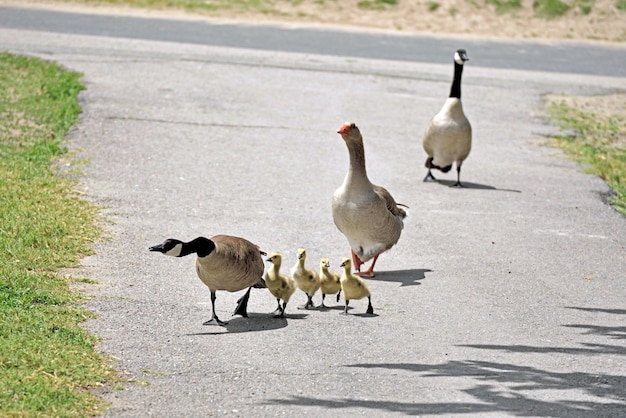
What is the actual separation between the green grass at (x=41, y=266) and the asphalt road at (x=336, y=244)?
0.76 feet

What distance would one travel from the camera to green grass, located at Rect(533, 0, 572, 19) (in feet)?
88.4

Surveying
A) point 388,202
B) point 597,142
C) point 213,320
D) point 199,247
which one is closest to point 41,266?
point 213,320

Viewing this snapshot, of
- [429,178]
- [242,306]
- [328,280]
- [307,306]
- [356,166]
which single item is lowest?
[429,178]

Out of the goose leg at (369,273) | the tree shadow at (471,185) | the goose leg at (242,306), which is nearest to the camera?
the goose leg at (242,306)

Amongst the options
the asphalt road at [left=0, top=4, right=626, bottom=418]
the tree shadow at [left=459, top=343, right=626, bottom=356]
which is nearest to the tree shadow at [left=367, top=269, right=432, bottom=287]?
the asphalt road at [left=0, top=4, right=626, bottom=418]

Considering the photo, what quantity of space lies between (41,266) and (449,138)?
6.07 meters

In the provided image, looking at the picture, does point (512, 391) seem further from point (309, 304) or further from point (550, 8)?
point (550, 8)

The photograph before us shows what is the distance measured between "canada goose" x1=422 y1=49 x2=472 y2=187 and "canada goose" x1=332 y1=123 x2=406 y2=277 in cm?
389

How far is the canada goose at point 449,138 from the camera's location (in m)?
13.3

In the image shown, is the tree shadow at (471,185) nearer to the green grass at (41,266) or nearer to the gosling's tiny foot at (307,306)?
the green grass at (41,266)

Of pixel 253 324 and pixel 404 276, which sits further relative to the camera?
pixel 404 276

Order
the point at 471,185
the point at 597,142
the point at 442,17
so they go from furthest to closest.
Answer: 1. the point at 442,17
2. the point at 597,142
3. the point at 471,185

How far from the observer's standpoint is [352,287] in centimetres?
841

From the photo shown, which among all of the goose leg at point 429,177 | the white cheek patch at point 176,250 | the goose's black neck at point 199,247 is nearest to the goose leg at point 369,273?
the goose's black neck at point 199,247
